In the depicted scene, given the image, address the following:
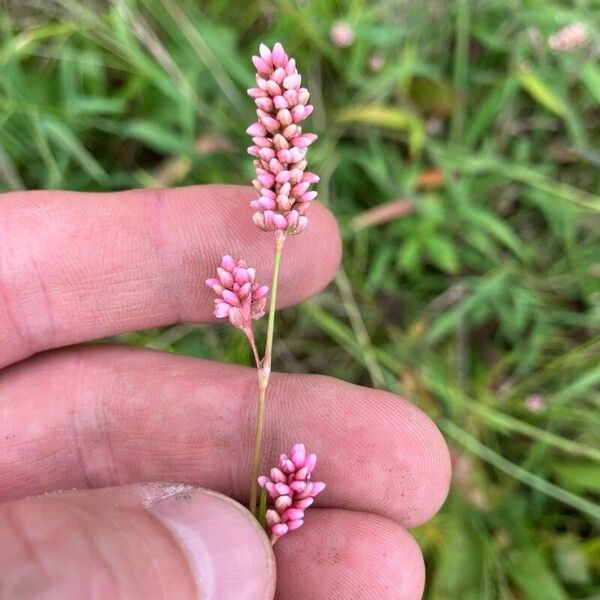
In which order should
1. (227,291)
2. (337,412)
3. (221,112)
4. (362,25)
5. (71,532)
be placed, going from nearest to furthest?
(71,532) < (227,291) < (337,412) < (362,25) < (221,112)

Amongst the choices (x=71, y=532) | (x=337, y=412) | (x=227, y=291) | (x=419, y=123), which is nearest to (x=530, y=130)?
(x=419, y=123)

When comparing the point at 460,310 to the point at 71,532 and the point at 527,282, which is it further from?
the point at 71,532

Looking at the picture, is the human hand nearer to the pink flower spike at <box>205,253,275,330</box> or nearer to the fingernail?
the fingernail

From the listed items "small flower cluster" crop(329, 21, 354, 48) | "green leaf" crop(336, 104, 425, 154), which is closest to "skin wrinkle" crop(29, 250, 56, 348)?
"green leaf" crop(336, 104, 425, 154)

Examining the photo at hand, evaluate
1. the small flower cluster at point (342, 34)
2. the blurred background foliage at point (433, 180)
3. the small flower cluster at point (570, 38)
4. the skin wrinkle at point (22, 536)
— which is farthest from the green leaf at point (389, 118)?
the skin wrinkle at point (22, 536)

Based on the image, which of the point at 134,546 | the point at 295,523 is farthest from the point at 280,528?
the point at 134,546

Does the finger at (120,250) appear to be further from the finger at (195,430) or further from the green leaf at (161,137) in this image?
the green leaf at (161,137)
